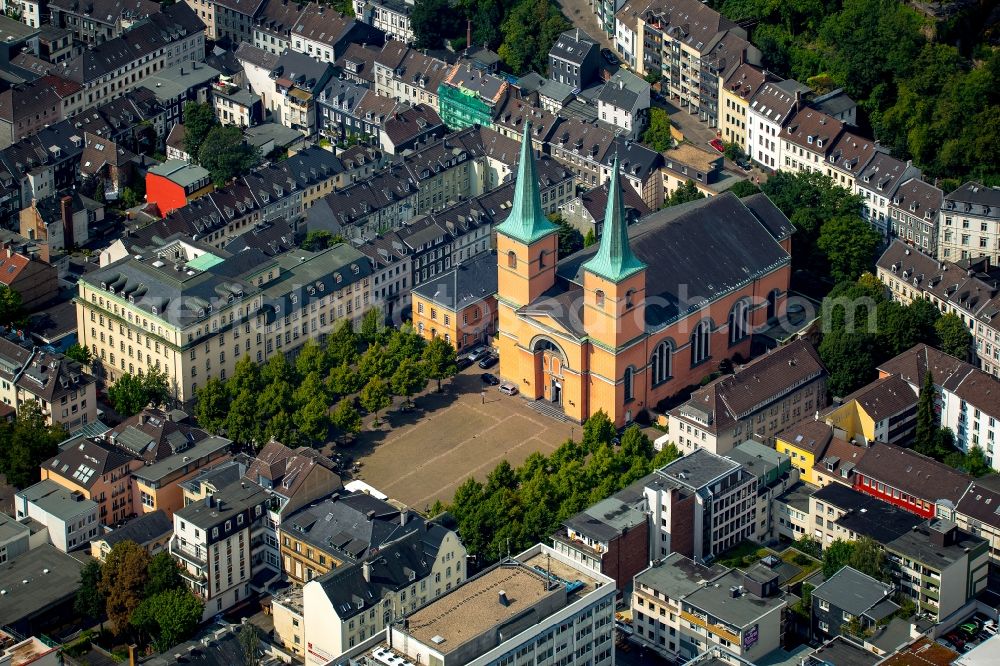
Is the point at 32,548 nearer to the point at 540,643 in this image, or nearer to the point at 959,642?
the point at 540,643

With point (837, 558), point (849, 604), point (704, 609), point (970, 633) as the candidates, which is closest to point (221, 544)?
point (704, 609)

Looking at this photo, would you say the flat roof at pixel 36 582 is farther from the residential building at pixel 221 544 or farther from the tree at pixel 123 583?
the residential building at pixel 221 544

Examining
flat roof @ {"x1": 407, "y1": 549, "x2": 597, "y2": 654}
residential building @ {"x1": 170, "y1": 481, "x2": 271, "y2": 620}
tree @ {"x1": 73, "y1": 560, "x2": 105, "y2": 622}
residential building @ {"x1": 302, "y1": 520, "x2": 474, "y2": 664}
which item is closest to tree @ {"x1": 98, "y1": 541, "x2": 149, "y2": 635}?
tree @ {"x1": 73, "y1": 560, "x2": 105, "y2": 622}

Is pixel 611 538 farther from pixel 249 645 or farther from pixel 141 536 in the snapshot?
pixel 141 536

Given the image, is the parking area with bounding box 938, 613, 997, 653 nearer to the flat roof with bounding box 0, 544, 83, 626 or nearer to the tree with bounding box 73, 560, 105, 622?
the tree with bounding box 73, 560, 105, 622

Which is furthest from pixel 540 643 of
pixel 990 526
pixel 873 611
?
pixel 990 526
